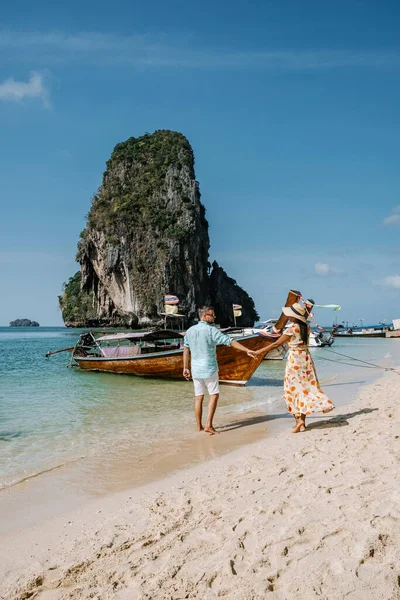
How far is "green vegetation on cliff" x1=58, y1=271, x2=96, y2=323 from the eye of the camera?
264 feet

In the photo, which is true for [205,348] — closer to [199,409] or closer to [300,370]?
[199,409]

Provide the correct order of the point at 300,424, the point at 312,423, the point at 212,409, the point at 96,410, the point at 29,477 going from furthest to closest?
the point at 96,410
the point at 312,423
the point at 212,409
the point at 300,424
the point at 29,477

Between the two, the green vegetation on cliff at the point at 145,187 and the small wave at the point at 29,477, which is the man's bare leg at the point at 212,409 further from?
the green vegetation on cliff at the point at 145,187

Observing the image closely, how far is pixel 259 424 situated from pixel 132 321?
201ft

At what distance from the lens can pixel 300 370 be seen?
606 centimetres

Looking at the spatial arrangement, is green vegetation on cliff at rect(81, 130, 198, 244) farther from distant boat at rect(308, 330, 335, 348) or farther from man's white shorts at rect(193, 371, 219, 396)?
man's white shorts at rect(193, 371, 219, 396)

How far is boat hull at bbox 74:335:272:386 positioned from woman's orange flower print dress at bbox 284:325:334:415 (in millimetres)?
3350

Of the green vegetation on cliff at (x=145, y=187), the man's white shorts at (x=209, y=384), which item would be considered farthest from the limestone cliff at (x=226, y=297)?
the man's white shorts at (x=209, y=384)

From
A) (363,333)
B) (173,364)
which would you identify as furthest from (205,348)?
(363,333)

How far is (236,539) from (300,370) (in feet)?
11.2

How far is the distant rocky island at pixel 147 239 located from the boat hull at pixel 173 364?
48932mm

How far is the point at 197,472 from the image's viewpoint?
4.80 meters

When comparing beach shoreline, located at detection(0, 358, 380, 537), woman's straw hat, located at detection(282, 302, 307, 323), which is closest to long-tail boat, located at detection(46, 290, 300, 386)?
woman's straw hat, located at detection(282, 302, 307, 323)

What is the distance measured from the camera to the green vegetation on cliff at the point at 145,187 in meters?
69.0
